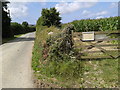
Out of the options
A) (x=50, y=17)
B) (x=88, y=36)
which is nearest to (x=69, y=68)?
(x=88, y=36)

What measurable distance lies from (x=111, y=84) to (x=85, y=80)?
3.08 feet

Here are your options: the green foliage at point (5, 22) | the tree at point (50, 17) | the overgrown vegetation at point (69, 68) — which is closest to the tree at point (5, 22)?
the green foliage at point (5, 22)

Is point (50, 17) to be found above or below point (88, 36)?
above

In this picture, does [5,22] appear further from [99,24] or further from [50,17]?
[99,24]

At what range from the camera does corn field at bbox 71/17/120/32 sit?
1600cm

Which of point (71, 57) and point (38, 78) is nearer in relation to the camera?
point (38, 78)

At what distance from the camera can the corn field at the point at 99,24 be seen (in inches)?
630

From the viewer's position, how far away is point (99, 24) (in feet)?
61.6

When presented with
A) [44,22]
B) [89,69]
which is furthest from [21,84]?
[44,22]

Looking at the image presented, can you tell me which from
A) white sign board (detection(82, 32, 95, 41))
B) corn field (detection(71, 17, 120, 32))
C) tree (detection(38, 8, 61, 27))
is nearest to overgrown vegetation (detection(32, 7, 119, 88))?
white sign board (detection(82, 32, 95, 41))

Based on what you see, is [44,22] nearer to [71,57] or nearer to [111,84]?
[71,57]

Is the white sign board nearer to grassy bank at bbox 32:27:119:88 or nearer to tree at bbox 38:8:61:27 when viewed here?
grassy bank at bbox 32:27:119:88

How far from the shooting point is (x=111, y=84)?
228 inches

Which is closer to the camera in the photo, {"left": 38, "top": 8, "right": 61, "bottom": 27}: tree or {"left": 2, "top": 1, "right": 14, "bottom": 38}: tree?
{"left": 38, "top": 8, "right": 61, "bottom": 27}: tree
